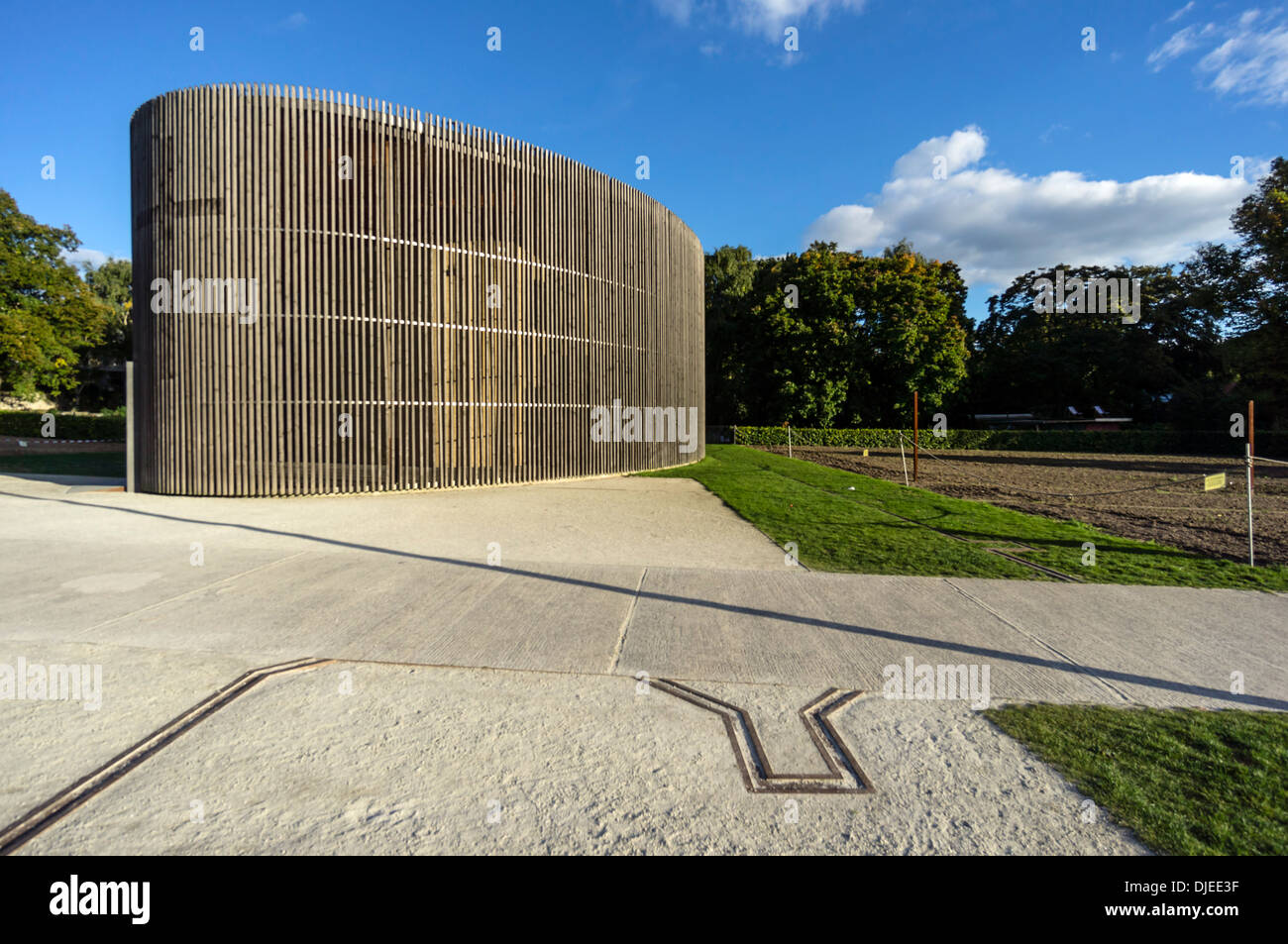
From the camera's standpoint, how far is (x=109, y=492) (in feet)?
45.0

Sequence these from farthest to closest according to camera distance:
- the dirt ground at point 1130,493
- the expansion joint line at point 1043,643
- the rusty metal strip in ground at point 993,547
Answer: the dirt ground at point 1130,493 → the rusty metal strip in ground at point 993,547 → the expansion joint line at point 1043,643

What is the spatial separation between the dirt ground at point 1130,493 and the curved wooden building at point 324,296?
40.7ft

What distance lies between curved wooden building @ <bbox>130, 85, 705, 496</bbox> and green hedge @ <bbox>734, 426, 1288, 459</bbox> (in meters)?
25.8

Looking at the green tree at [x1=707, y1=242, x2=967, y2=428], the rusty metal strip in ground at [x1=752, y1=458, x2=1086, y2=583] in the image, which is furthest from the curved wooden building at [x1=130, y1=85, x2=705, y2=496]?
the green tree at [x1=707, y1=242, x2=967, y2=428]

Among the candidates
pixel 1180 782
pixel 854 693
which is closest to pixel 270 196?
pixel 854 693

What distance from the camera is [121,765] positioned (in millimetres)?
3084

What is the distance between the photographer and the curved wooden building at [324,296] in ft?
43.5

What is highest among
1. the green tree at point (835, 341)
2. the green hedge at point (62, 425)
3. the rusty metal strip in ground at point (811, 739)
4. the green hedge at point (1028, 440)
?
the green tree at point (835, 341)

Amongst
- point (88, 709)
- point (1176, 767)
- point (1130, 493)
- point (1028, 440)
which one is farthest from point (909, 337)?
point (88, 709)

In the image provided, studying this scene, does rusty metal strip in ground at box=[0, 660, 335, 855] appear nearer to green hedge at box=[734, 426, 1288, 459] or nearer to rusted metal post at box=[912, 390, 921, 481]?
rusted metal post at box=[912, 390, 921, 481]

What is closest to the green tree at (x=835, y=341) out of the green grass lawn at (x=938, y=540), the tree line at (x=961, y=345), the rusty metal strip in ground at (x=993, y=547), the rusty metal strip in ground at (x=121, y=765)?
the tree line at (x=961, y=345)

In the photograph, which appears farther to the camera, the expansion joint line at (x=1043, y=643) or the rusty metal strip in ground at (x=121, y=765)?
the expansion joint line at (x=1043, y=643)

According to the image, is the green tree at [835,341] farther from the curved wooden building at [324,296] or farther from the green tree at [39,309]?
the green tree at [39,309]

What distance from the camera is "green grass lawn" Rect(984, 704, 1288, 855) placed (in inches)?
101
